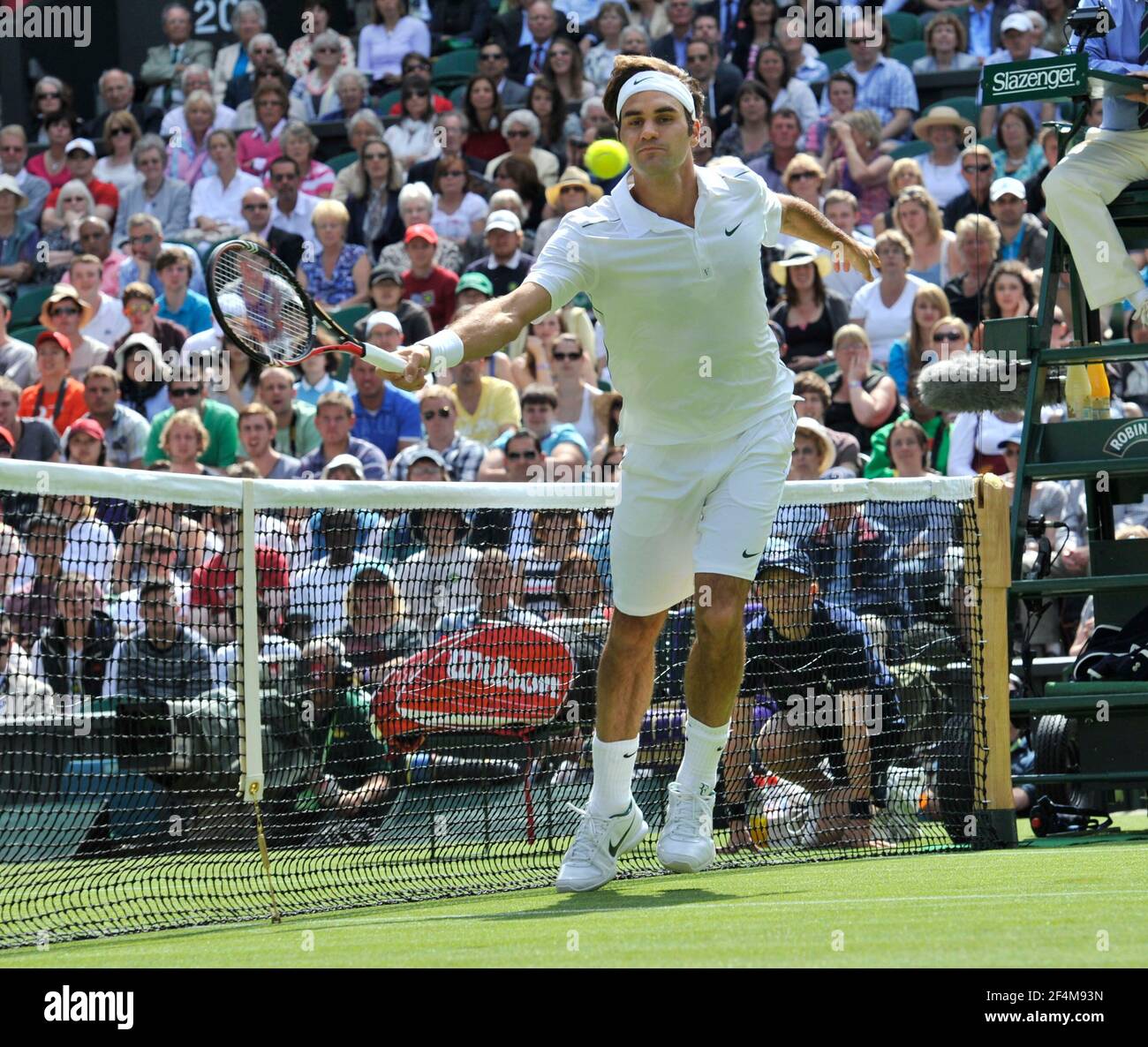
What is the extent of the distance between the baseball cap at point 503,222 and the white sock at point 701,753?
8415mm

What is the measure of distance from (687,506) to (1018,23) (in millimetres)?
9497

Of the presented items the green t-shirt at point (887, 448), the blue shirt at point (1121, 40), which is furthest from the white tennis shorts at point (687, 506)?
the green t-shirt at point (887, 448)

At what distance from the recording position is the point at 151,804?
777cm

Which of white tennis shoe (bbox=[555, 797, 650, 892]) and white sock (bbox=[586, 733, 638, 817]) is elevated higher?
white sock (bbox=[586, 733, 638, 817])

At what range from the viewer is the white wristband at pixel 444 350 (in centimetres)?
540

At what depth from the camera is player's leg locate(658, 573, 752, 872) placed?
6281 mm

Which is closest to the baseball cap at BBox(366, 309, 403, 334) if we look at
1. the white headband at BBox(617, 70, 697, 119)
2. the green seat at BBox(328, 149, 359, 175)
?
the white headband at BBox(617, 70, 697, 119)

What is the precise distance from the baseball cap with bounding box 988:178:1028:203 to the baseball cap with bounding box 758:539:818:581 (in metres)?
5.68

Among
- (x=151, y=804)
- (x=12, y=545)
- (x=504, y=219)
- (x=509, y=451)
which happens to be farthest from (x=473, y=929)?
(x=504, y=219)

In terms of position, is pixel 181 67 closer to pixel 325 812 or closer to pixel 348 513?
pixel 348 513

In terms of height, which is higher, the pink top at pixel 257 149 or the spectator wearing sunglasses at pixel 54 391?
the pink top at pixel 257 149

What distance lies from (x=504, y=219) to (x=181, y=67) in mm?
6707

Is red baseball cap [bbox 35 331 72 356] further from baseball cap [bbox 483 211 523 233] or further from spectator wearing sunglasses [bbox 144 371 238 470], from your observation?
baseball cap [bbox 483 211 523 233]

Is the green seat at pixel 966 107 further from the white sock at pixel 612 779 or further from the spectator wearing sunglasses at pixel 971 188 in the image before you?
the white sock at pixel 612 779
